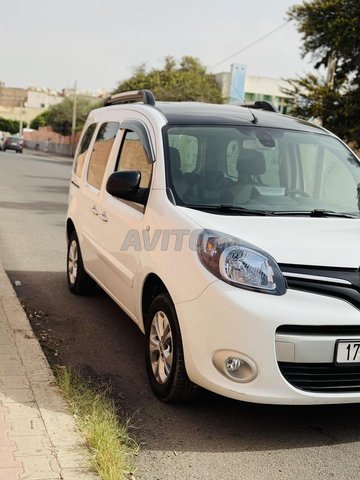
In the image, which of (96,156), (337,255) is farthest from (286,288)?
(96,156)

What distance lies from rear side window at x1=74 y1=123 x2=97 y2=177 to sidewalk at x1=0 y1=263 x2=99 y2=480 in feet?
7.63

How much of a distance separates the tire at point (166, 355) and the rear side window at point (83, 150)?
2.71m

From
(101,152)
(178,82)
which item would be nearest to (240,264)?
(101,152)

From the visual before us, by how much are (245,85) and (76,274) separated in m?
54.7

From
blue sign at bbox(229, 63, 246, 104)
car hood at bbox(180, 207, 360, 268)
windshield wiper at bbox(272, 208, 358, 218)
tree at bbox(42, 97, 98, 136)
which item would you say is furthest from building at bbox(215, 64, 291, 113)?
car hood at bbox(180, 207, 360, 268)

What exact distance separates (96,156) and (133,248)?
177 centimetres

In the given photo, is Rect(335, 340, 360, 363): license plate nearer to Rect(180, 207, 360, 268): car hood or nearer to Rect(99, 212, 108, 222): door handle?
Rect(180, 207, 360, 268): car hood

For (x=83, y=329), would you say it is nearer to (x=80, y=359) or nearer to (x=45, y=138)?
(x=80, y=359)

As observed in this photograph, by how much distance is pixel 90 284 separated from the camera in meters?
6.45

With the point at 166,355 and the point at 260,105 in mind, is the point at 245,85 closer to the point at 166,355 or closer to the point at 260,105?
the point at 260,105

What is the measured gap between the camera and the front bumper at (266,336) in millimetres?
3303

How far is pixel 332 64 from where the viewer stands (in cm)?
2000

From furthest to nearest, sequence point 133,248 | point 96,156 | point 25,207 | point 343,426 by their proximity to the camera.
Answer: point 25,207, point 96,156, point 133,248, point 343,426

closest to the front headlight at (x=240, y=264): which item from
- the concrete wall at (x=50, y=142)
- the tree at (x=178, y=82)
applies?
the tree at (x=178, y=82)
